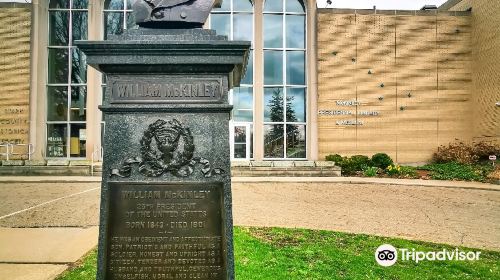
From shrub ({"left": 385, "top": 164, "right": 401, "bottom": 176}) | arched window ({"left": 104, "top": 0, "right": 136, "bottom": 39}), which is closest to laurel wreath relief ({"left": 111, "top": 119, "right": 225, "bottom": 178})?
shrub ({"left": 385, "top": 164, "right": 401, "bottom": 176})

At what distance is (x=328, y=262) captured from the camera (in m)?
5.15

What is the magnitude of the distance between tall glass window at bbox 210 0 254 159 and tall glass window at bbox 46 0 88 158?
321 inches

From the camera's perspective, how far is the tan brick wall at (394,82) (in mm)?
23203

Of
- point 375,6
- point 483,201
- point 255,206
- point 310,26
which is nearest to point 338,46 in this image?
point 310,26

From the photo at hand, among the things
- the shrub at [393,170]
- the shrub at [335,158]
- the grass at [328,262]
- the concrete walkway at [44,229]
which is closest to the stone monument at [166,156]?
the grass at [328,262]

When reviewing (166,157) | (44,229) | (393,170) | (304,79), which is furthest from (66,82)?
(166,157)

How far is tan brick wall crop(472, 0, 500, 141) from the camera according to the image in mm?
21875

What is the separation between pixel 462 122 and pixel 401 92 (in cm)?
419

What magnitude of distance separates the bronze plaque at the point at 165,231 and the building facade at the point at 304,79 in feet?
66.8

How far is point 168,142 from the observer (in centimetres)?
313

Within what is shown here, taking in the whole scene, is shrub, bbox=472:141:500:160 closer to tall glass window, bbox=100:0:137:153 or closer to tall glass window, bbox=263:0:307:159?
tall glass window, bbox=263:0:307:159

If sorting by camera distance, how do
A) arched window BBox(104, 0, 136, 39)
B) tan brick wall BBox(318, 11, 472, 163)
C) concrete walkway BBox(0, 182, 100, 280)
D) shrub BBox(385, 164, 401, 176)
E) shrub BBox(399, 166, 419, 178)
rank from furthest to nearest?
arched window BBox(104, 0, 136, 39) → tan brick wall BBox(318, 11, 472, 163) → shrub BBox(385, 164, 401, 176) → shrub BBox(399, 166, 419, 178) → concrete walkway BBox(0, 182, 100, 280)

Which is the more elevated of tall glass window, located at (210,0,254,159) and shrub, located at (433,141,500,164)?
tall glass window, located at (210,0,254,159)

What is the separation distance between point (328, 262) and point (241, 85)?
19.4 metres
